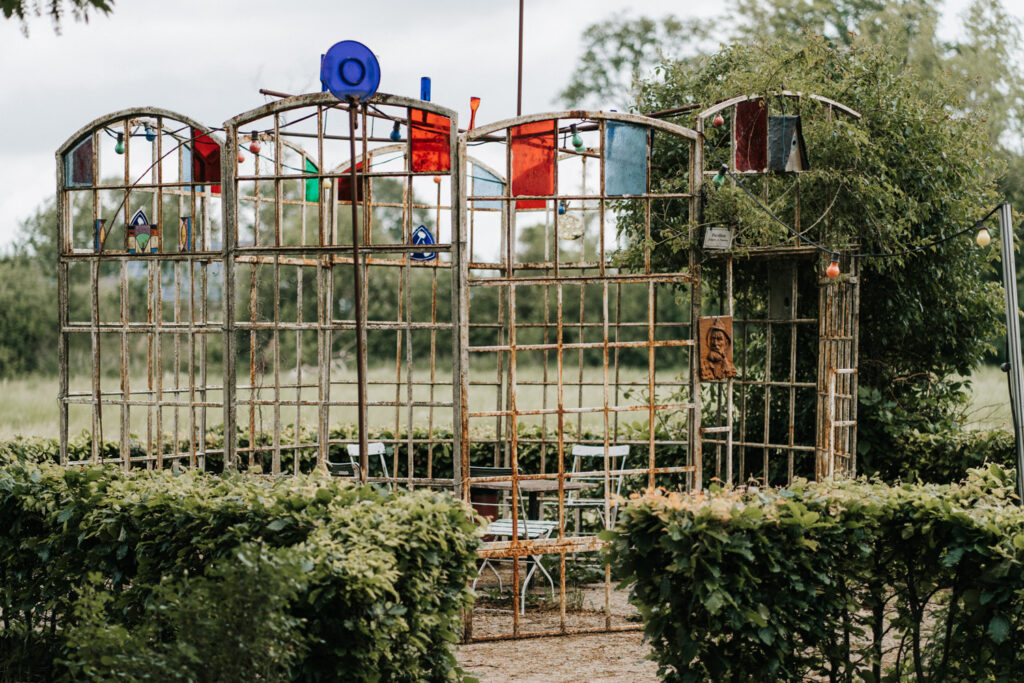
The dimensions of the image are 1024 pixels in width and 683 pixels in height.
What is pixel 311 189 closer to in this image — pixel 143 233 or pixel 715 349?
pixel 143 233

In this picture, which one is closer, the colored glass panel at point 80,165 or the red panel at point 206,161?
the red panel at point 206,161

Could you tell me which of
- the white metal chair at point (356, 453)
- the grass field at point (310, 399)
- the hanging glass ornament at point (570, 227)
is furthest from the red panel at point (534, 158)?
the grass field at point (310, 399)

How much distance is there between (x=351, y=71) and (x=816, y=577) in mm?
3752

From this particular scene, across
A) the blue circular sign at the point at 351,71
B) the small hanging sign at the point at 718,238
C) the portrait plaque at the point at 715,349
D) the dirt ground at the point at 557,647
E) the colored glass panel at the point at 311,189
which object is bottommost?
the dirt ground at the point at 557,647

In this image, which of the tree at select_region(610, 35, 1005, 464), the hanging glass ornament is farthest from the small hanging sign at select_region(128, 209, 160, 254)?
the tree at select_region(610, 35, 1005, 464)

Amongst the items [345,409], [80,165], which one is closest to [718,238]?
[80,165]

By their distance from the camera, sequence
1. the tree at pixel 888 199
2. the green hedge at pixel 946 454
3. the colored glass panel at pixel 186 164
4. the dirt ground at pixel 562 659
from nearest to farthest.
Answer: the dirt ground at pixel 562 659, the colored glass panel at pixel 186 164, the tree at pixel 888 199, the green hedge at pixel 946 454

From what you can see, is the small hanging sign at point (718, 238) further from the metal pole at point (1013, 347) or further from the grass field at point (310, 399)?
the grass field at point (310, 399)

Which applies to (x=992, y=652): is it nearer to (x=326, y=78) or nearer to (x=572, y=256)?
(x=326, y=78)

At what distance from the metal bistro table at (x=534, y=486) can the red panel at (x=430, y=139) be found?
2.35 m

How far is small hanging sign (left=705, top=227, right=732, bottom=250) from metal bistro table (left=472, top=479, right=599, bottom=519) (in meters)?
2.12

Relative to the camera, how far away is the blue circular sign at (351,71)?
5.70 metres

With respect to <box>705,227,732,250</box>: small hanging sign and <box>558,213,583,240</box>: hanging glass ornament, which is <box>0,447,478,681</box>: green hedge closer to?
<box>705,227,732,250</box>: small hanging sign

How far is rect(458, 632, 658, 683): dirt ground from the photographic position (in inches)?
247
